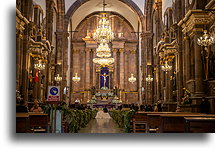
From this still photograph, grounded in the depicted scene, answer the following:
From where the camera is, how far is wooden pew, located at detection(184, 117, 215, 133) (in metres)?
5.41

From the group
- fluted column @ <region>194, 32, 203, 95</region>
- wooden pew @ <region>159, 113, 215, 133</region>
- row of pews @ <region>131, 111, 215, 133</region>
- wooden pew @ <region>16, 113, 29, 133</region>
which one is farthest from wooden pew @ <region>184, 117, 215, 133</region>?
fluted column @ <region>194, 32, 203, 95</region>

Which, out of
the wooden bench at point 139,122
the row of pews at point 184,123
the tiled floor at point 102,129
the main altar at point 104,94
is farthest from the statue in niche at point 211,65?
the main altar at point 104,94

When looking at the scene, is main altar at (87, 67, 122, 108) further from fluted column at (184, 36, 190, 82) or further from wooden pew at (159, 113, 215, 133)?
wooden pew at (159, 113, 215, 133)

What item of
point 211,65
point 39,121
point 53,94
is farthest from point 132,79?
point 53,94

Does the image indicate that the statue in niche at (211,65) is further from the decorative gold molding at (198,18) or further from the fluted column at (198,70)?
the decorative gold molding at (198,18)

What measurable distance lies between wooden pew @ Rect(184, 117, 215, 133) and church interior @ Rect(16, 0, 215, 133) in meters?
0.02

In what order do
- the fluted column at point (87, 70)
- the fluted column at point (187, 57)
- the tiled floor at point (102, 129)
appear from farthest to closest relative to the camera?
the fluted column at point (87, 70) → the fluted column at point (187, 57) → the tiled floor at point (102, 129)

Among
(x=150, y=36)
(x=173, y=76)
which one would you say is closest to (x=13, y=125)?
(x=173, y=76)

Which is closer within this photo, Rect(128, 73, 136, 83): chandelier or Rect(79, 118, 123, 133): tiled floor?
Rect(79, 118, 123, 133): tiled floor

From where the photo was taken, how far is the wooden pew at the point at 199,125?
5410 mm

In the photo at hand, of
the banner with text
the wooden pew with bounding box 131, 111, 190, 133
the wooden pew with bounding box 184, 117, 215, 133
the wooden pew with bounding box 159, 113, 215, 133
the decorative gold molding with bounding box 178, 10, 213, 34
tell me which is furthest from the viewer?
the decorative gold molding with bounding box 178, 10, 213, 34

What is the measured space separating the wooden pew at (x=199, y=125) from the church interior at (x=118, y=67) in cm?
2

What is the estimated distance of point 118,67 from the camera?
3353cm
